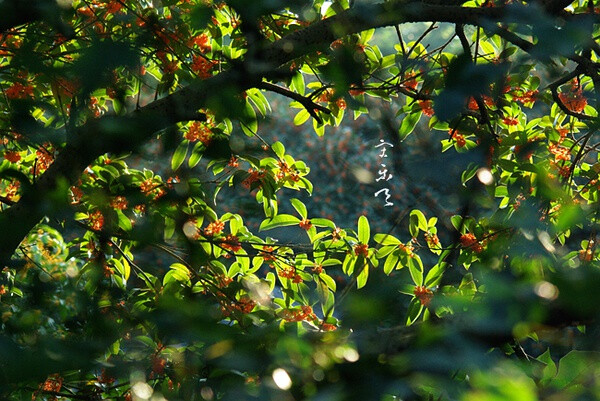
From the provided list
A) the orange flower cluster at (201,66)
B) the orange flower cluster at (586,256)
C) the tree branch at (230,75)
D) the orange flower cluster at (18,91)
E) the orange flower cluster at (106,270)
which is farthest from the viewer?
the orange flower cluster at (201,66)

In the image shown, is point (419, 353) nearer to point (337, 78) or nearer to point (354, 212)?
point (337, 78)

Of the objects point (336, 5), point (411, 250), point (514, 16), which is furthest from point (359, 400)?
point (411, 250)

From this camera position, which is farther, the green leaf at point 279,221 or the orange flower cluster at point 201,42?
the green leaf at point 279,221

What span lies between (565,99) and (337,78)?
136 cm

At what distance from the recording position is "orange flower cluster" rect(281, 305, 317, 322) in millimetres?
1649

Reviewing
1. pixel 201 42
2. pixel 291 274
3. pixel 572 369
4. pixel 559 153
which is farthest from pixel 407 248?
pixel 572 369

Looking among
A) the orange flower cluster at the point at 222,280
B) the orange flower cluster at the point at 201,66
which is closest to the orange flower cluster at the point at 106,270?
the orange flower cluster at the point at 222,280

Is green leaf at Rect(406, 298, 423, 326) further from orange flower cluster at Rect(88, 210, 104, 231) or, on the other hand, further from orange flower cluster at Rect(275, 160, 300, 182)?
orange flower cluster at Rect(88, 210, 104, 231)

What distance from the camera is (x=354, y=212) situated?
5.41 m

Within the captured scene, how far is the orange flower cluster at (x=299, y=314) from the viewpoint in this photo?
64.9 inches

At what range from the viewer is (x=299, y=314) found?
69.1 inches

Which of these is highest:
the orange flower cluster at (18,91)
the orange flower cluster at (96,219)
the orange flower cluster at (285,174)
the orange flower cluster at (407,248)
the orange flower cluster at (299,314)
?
the orange flower cluster at (18,91)

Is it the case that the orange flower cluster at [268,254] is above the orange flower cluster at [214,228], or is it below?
below

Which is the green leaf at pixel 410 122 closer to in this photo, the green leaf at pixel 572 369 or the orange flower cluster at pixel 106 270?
the orange flower cluster at pixel 106 270
